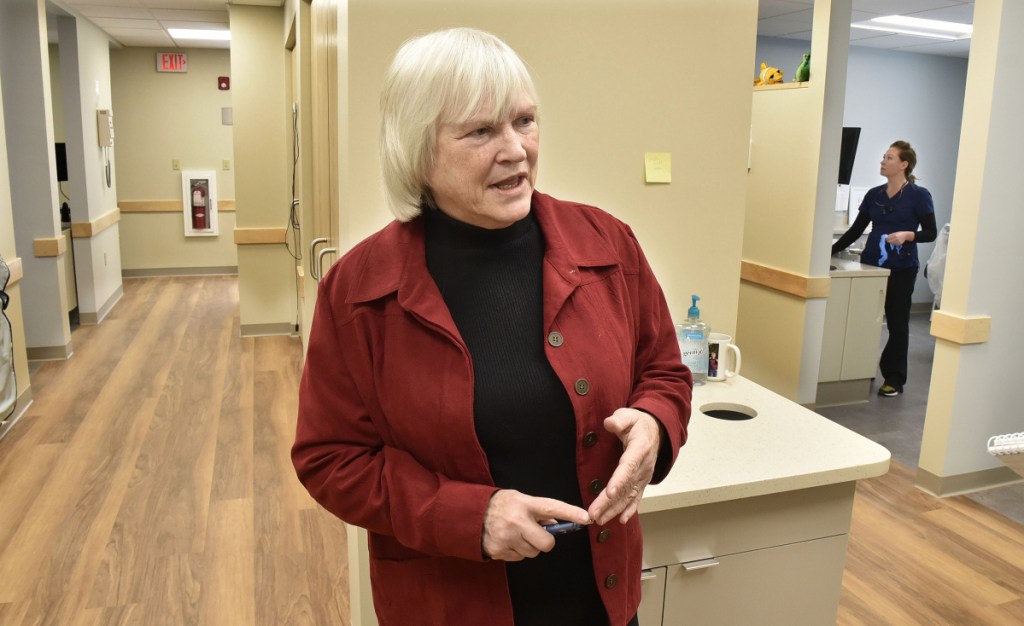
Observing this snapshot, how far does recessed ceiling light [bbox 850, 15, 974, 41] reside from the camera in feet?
20.2

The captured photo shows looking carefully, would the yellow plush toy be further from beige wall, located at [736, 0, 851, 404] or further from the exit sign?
the exit sign

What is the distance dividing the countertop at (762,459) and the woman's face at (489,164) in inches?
27.6

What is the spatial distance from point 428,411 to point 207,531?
2.39 meters

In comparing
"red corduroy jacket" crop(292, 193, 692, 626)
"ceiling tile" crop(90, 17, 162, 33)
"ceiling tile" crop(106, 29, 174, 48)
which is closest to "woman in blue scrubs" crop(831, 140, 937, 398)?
"red corduroy jacket" crop(292, 193, 692, 626)

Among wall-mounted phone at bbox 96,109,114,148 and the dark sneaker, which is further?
wall-mounted phone at bbox 96,109,114,148

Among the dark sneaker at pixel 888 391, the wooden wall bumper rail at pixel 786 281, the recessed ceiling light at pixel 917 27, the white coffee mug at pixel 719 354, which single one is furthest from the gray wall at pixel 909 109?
the white coffee mug at pixel 719 354

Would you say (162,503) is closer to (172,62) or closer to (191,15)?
(191,15)

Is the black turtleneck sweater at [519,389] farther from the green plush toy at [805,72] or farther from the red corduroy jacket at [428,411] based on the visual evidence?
the green plush toy at [805,72]

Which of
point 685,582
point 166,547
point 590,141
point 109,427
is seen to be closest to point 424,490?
point 685,582

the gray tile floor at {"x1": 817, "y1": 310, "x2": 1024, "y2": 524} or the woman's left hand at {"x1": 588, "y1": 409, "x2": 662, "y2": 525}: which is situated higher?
the woman's left hand at {"x1": 588, "y1": 409, "x2": 662, "y2": 525}

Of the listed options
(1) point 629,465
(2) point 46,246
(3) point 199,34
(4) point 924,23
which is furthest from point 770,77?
(3) point 199,34

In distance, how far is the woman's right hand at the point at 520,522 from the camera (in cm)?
99

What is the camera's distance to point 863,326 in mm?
4770

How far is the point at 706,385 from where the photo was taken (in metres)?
2.19
